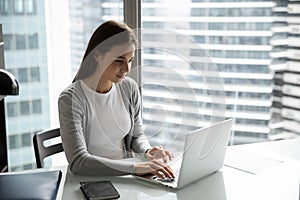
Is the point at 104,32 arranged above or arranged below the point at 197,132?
above

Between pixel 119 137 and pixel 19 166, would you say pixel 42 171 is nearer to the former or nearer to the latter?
pixel 119 137

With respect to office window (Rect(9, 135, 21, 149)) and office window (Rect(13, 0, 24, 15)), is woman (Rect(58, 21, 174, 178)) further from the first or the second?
office window (Rect(9, 135, 21, 149))

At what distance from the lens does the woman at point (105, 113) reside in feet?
5.33

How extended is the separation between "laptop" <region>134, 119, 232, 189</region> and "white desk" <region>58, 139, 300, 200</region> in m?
0.03

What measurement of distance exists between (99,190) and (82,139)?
1.01 feet

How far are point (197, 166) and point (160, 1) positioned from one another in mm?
1319

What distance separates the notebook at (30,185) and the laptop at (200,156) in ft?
1.04

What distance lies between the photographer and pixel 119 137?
6.28 ft

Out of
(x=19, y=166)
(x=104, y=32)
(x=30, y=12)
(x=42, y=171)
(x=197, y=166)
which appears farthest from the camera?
(x=19, y=166)

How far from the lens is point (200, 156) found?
1481 millimetres

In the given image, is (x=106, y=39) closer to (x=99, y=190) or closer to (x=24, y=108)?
(x=99, y=190)

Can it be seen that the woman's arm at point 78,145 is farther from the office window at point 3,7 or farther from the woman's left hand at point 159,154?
the office window at point 3,7

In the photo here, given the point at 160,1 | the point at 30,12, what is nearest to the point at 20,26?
the point at 30,12

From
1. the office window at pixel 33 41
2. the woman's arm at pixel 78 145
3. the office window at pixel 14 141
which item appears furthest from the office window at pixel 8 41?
the woman's arm at pixel 78 145
